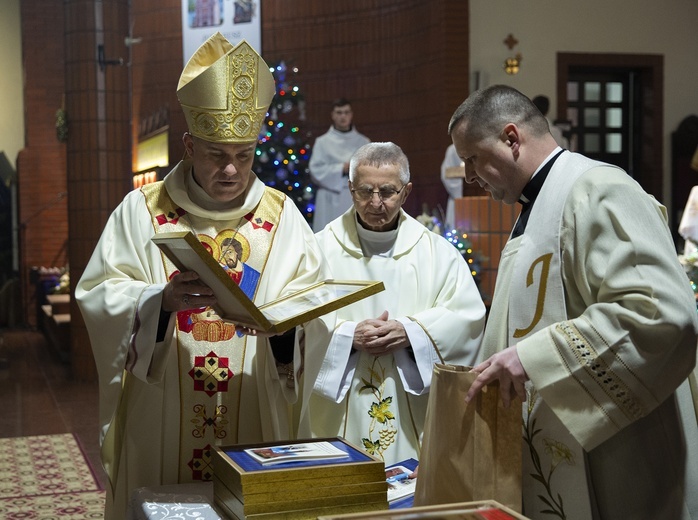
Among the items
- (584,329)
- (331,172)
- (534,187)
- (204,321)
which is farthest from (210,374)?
(331,172)

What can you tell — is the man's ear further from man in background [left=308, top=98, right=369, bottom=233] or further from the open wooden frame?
man in background [left=308, top=98, right=369, bottom=233]

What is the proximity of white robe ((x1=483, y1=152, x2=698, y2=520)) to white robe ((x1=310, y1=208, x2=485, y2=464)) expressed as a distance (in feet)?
3.58

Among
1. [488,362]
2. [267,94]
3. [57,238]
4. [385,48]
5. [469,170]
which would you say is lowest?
[57,238]

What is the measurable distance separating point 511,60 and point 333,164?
8.55 ft

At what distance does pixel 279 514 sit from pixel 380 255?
1.76 m

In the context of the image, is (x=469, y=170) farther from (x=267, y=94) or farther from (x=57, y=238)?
(x=57, y=238)

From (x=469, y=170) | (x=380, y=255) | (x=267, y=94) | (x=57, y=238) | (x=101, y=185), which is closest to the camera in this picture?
(x=469, y=170)

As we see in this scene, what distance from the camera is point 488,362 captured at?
2.00 metres

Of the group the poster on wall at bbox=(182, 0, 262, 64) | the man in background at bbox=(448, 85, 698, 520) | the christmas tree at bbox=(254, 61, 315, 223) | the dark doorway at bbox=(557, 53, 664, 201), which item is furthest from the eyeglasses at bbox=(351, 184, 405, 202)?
the dark doorway at bbox=(557, 53, 664, 201)

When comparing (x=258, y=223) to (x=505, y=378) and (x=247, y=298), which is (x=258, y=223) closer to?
(x=247, y=298)

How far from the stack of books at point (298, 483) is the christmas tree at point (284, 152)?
27.9 feet

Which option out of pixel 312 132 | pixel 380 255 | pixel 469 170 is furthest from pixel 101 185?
pixel 469 170

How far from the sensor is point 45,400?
8031 millimetres

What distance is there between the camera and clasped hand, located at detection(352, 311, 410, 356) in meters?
3.32
